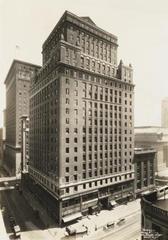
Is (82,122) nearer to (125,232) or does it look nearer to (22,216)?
(125,232)

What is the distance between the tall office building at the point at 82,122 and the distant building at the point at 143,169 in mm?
3263

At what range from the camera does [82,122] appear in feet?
167

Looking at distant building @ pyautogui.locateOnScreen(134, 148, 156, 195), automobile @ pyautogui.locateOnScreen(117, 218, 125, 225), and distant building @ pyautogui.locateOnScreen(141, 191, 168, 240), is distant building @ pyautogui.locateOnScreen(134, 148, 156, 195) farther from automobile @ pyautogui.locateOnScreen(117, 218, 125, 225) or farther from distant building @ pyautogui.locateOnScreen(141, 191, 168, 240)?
distant building @ pyautogui.locateOnScreen(141, 191, 168, 240)

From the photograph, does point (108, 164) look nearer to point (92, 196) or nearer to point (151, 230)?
point (92, 196)

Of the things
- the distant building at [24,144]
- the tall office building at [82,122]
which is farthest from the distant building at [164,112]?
the distant building at [24,144]

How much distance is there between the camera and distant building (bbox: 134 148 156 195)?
6512cm

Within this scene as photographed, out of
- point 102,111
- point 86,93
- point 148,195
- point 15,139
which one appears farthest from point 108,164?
point 15,139

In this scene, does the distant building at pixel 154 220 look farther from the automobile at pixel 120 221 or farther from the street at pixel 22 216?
the street at pixel 22 216

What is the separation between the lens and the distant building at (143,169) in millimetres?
65125

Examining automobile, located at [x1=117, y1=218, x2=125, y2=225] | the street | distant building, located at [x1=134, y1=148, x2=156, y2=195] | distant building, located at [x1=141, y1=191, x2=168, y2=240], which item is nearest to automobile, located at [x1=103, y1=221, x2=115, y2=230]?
automobile, located at [x1=117, y1=218, x2=125, y2=225]

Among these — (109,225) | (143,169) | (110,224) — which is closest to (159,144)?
(143,169)

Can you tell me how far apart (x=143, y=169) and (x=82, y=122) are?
1162 inches

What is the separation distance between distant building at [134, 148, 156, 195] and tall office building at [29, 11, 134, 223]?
128 inches

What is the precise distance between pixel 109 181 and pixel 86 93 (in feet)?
79.9
